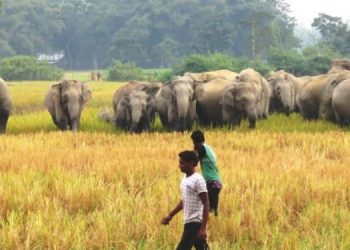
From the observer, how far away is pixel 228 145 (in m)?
12.0

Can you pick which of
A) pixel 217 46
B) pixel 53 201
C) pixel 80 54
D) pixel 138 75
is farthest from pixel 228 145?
pixel 80 54

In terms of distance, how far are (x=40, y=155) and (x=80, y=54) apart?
78.4 metres

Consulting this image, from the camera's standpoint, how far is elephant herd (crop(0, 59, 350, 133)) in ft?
49.5

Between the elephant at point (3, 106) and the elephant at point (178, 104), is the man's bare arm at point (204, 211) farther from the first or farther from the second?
the elephant at point (3, 106)

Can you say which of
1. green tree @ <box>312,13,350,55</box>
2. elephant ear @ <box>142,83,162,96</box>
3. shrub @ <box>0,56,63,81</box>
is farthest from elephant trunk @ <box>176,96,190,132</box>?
green tree @ <box>312,13,350,55</box>

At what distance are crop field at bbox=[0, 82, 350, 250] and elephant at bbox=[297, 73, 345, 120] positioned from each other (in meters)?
5.05

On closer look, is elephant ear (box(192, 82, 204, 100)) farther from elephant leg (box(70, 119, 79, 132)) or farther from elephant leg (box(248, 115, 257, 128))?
elephant leg (box(70, 119, 79, 132))

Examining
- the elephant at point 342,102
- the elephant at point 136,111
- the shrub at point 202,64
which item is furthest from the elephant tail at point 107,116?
the shrub at point 202,64

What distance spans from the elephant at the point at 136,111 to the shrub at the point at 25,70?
141 feet

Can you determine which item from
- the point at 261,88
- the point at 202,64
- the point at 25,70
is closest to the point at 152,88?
the point at 261,88

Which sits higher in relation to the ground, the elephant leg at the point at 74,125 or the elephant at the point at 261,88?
the elephant at the point at 261,88

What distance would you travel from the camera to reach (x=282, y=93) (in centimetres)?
1922

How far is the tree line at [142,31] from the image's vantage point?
245 feet

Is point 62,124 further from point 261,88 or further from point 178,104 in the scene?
point 261,88
